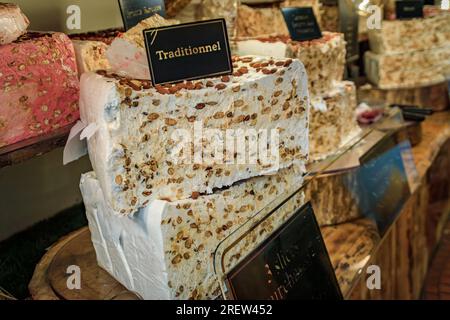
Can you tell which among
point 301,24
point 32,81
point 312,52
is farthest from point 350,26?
point 32,81

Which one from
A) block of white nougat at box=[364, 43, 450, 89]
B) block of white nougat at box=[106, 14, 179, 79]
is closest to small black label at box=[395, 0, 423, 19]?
block of white nougat at box=[364, 43, 450, 89]

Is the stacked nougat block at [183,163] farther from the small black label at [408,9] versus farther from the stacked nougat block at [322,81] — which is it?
the small black label at [408,9]

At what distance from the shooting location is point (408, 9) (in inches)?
125

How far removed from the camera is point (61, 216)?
Answer: 6.60ft

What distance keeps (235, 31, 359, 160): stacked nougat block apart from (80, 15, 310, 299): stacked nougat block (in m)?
0.49

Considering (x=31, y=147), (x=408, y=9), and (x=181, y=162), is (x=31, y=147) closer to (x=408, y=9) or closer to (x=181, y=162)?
(x=181, y=162)

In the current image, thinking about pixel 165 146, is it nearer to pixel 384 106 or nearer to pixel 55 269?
pixel 55 269

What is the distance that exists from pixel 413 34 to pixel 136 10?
2163 millimetres

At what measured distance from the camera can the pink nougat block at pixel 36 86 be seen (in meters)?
1.37

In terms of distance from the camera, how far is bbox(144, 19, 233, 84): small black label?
128cm

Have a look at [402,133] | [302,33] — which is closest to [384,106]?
[402,133]
